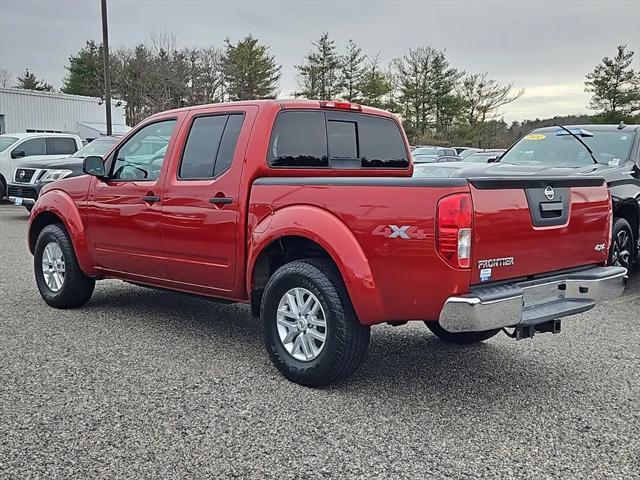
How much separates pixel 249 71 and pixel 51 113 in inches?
704

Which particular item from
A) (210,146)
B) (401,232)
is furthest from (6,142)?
(401,232)

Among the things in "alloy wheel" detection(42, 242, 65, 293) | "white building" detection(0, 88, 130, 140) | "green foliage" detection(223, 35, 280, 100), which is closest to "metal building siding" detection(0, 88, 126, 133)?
"white building" detection(0, 88, 130, 140)

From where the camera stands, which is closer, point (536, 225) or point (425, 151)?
point (536, 225)

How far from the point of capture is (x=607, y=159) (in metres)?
7.75

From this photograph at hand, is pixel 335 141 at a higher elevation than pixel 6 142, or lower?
lower

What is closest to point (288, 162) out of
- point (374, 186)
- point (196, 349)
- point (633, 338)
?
point (374, 186)

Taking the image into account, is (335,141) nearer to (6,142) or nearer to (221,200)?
(221,200)

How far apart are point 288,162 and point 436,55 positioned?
47011 millimetres

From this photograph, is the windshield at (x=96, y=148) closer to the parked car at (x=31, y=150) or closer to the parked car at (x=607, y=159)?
the parked car at (x=31, y=150)

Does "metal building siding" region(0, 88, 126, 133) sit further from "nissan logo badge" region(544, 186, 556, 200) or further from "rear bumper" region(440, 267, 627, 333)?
"rear bumper" region(440, 267, 627, 333)

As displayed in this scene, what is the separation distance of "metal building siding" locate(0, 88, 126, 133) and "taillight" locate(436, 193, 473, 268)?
31546mm

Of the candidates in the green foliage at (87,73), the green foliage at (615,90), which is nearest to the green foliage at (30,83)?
the green foliage at (87,73)

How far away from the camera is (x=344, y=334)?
3939mm

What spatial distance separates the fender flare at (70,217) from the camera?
19.6 ft
